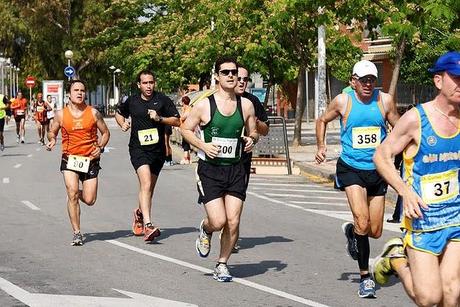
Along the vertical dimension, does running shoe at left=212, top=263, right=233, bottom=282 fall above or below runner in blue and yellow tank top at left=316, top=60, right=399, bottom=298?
below

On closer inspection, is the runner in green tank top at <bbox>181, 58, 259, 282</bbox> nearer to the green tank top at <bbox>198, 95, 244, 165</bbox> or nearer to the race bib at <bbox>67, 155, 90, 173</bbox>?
the green tank top at <bbox>198, 95, 244, 165</bbox>

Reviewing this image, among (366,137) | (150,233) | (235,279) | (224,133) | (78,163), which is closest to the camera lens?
(366,137)

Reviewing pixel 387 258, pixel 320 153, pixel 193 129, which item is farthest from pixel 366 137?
pixel 387 258

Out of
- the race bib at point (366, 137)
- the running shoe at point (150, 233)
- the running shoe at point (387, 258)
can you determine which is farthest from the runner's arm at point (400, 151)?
the running shoe at point (150, 233)

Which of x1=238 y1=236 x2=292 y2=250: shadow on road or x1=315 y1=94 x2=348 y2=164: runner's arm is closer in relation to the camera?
x1=315 y1=94 x2=348 y2=164: runner's arm

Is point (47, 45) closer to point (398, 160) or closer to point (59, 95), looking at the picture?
point (59, 95)

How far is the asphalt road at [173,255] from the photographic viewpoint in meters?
9.02

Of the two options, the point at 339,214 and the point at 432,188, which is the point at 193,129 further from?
the point at 339,214

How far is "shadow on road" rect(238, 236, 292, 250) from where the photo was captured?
1236 centimetres

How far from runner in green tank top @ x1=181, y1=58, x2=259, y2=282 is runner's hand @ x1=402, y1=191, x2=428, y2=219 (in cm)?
336

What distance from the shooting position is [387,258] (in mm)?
6797

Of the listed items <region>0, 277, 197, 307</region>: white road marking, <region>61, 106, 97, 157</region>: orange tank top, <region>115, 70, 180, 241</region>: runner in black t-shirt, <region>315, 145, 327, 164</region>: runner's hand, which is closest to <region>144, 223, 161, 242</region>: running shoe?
<region>115, 70, 180, 241</region>: runner in black t-shirt

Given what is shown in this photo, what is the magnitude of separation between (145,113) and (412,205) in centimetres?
677

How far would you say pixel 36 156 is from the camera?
3100cm
